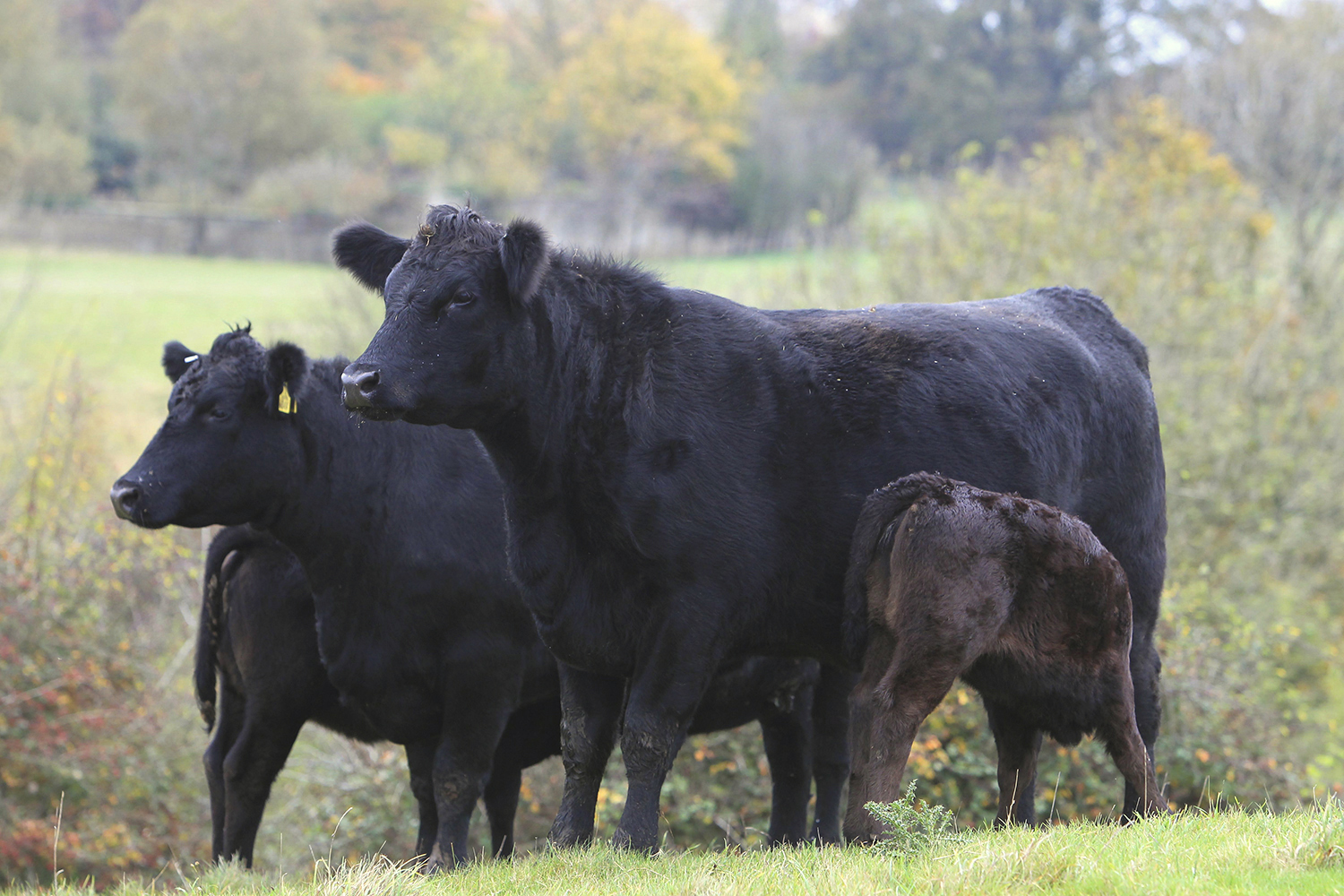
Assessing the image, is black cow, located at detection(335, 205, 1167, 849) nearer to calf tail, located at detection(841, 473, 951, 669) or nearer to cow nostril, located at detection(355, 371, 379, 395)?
cow nostril, located at detection(355, 371, 379, 395)

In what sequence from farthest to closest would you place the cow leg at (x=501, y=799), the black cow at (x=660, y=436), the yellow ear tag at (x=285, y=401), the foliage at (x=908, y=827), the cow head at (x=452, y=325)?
the cow leg at (x=501, y=799) < the yellow ear tag at (x=285, y=401) < the black cow at (x=660, y=436) < the cow head at (x=452, y=325) < the foliage at (x=908, y=827)

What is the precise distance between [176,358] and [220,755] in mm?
2335

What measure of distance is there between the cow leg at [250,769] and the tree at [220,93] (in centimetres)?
4383

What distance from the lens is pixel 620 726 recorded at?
227 inches

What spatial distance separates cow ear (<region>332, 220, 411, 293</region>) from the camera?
249 inches

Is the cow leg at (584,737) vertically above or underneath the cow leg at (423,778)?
above

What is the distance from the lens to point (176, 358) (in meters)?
7.43

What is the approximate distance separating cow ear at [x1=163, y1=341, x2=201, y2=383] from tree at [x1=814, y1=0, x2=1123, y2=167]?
1530 inches

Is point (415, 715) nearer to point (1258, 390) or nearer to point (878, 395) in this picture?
point (878, 395)

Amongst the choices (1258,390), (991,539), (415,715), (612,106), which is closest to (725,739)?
(415,715)

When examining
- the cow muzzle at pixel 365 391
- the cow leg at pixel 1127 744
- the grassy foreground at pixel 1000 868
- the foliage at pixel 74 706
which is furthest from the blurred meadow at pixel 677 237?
the cow muzzle at pixel 365 391

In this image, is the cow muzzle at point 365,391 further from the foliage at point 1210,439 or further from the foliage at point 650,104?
the foliage at point 650,104

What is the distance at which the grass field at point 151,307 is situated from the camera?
68.7ft

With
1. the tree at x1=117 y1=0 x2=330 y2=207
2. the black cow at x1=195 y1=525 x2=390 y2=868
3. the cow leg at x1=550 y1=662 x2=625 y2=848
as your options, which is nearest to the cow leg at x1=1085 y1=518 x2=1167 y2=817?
the cow leg at x1=550 y1=662 x2=625 y2=848
